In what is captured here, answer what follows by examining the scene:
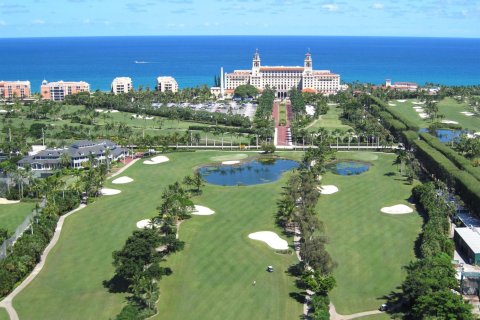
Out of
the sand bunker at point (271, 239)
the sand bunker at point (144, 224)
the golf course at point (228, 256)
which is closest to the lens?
the golf course at point (228, 256)

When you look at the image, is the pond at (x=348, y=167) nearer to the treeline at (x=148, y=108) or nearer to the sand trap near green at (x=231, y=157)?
the sand trap near green at (x=231, y=157)

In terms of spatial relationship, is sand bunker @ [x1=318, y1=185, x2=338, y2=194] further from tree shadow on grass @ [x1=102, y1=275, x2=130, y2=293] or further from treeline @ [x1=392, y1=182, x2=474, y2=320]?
tree shadow on grass @ [x1=102, y1=275, x2=130, y2=293]

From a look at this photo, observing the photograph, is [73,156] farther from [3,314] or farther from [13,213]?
[3,314]

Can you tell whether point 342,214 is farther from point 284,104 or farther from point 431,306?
point 284,104

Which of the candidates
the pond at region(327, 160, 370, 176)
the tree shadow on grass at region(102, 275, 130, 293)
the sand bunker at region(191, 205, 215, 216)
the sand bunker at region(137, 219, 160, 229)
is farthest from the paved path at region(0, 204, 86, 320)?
the pond at region(327, 160, 370, 176)

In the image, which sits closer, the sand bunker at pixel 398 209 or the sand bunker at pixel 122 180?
the sand bunker at pixel 398 209

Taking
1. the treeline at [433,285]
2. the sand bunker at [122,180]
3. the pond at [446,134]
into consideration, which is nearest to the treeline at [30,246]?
the sand bunker at [122,180]
